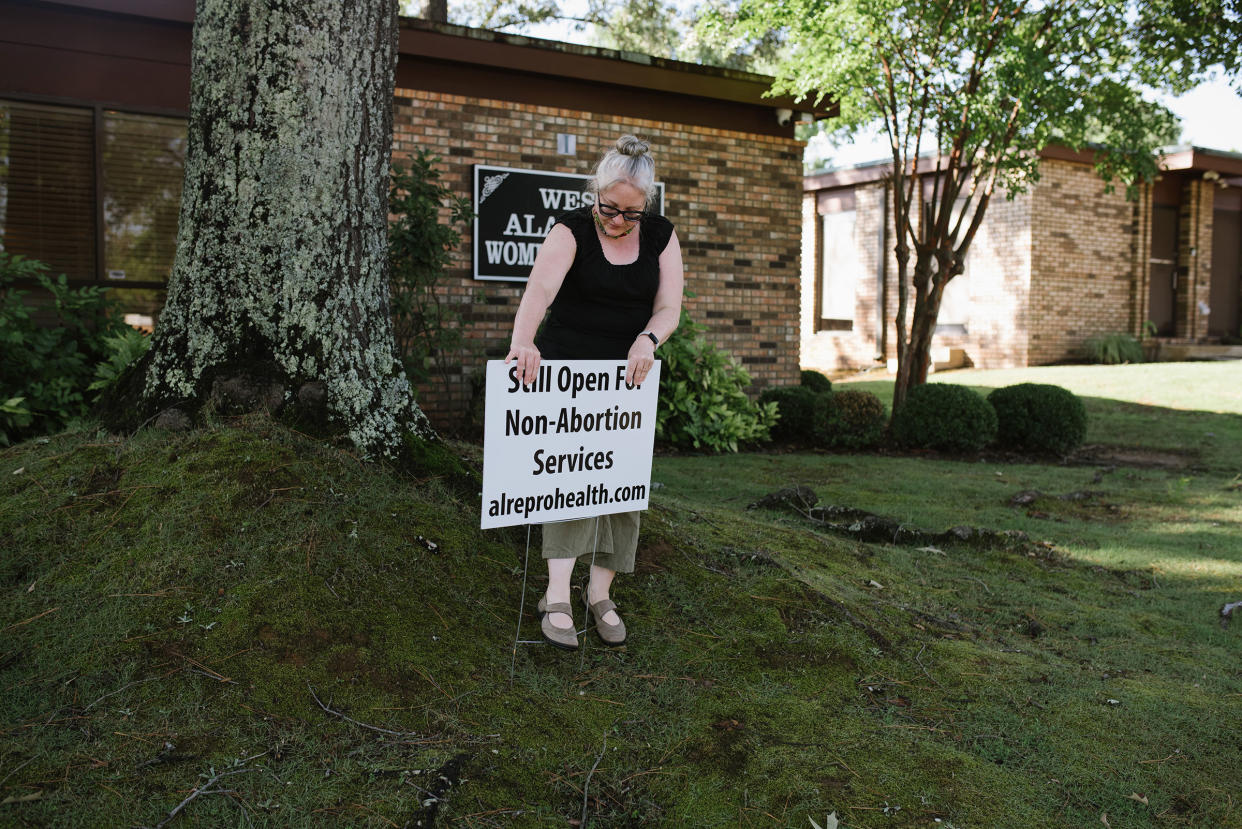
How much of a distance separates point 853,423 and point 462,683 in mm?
8753

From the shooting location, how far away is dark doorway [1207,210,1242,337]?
72.6ft

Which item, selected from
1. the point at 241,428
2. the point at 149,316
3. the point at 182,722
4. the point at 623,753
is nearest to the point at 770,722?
the point at 623,753

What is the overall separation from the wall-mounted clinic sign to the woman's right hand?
22.5ft

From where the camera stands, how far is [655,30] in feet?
74.4

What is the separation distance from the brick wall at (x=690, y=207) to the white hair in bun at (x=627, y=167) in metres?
5.96

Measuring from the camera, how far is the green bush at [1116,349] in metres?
19.2

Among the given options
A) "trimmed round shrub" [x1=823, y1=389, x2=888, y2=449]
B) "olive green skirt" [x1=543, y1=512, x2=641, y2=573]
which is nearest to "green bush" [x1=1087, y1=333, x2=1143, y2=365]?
"trimmed round shrub" [x1=823, y1=389, x2=888, y2=449]

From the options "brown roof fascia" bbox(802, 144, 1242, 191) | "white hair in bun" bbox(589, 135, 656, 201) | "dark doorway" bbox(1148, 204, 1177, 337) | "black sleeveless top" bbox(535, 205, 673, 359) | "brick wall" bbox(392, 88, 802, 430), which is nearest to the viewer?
→ "white hair in bun" bbox(589, 135, 656, 201)

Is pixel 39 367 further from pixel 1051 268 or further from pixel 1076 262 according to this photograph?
pixel 1076 262

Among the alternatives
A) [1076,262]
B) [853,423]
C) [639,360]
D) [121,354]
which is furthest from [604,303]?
[1076,262]

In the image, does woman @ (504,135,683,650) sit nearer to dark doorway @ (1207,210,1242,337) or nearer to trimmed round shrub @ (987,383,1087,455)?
trimmed round shrub @ (987,383,1087,455)

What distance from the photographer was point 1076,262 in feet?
64.4

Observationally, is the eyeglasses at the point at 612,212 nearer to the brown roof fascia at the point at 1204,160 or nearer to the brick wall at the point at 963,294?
the brick wall at the point at 963,294

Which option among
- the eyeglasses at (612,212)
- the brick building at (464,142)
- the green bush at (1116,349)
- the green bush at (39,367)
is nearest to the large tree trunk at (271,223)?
the eyeglasses at (612,212)
